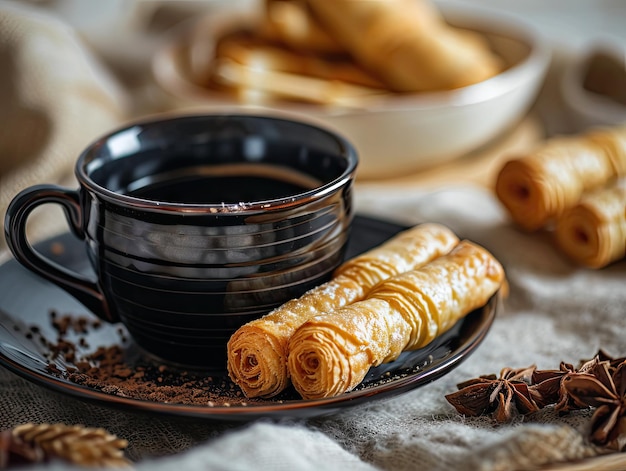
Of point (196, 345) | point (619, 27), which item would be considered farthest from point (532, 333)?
point (619, 27)

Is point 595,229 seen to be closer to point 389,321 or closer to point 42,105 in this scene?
point 389,321

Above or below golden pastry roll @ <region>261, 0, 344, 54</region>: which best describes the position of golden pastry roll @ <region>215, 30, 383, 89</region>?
below

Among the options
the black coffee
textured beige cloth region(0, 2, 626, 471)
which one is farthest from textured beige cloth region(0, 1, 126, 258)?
the black coffee

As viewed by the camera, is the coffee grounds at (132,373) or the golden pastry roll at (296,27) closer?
the coffee grounds at (132,373)

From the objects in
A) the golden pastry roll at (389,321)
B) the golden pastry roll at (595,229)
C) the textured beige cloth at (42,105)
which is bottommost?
the golden pastry roll at (595,229)

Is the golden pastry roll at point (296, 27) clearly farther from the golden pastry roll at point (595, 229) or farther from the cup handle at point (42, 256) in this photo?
the cup handle at point (42, 256)

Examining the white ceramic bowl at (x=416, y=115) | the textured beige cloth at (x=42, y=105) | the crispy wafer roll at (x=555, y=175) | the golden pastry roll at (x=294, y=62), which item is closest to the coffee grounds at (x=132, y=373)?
the textured beige cloth at (x=42, y=105)

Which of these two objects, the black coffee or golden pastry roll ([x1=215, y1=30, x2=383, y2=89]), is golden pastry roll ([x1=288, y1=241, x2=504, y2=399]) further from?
golden pastry roll ([x1=215, y1=30, x2=383, y2=89])
